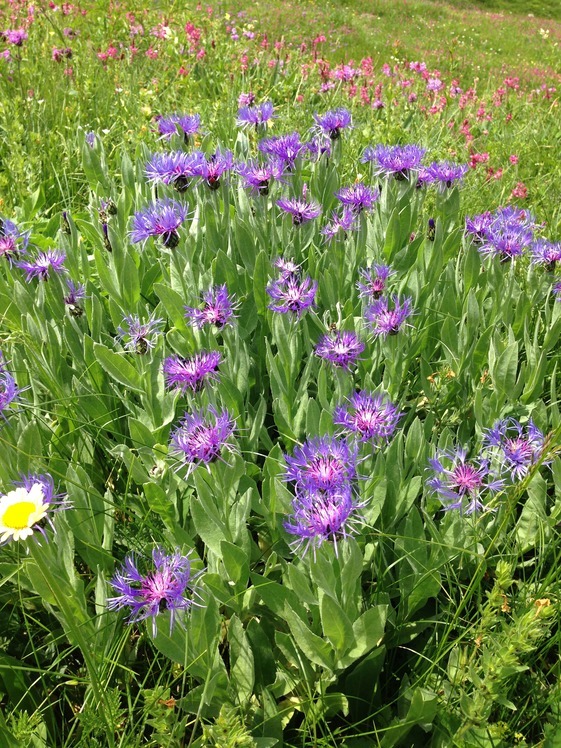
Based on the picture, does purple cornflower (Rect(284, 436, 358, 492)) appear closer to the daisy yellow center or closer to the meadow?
the meadow

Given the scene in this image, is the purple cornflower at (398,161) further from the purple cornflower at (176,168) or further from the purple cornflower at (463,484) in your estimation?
the purple cornflower at (463,484)

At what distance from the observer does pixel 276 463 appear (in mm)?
1867

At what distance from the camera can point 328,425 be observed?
1.91m

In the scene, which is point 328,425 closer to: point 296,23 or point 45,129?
point 45,129

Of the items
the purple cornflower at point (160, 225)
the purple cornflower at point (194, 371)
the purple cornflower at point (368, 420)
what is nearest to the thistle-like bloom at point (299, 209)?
the purple cornflower at point (160, 225)

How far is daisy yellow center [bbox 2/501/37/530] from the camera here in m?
1.21

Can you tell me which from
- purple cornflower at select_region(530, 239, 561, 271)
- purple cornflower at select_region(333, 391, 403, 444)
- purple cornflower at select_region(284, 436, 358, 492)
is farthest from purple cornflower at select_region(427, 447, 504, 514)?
purple cornflower at select_region(530, 239, 561, 271)

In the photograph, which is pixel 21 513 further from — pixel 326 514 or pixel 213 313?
pixel 213 313

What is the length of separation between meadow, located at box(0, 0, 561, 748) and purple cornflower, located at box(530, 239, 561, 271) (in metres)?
0.01

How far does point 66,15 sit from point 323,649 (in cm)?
691

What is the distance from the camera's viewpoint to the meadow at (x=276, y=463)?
148cm

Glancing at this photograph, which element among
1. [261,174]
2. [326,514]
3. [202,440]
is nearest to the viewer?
[326,514]

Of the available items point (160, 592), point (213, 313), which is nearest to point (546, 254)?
point (213, 313)

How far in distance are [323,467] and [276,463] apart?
0.42m
